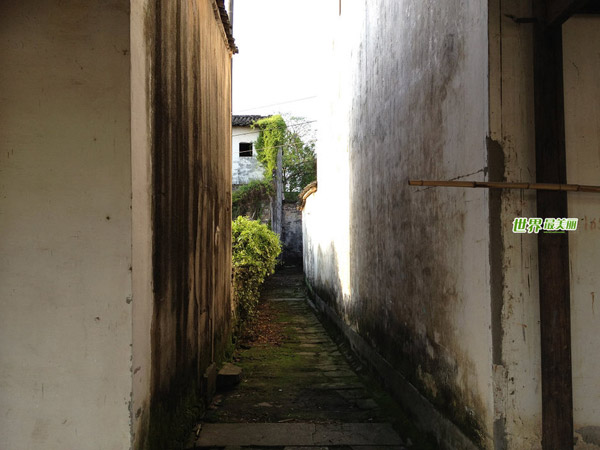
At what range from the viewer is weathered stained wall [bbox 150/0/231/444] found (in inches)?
137

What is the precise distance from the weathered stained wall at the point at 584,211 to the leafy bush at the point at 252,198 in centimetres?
2201

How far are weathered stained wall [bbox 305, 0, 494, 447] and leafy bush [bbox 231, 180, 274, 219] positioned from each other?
55.5 ft

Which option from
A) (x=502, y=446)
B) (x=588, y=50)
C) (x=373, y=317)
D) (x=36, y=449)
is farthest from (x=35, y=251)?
(x=373, y=317)

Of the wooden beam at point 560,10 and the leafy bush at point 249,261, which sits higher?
the wooden beam at point 560,10

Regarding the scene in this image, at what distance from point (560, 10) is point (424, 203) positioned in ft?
6.43

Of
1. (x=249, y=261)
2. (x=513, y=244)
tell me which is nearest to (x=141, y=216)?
(x=513, y=244)

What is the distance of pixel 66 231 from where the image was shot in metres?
2.78

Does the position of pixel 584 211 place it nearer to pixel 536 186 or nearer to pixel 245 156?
pixel 536 186

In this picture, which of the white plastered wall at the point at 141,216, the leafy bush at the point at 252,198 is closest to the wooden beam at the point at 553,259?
the white plastered wall at the point at 141,216

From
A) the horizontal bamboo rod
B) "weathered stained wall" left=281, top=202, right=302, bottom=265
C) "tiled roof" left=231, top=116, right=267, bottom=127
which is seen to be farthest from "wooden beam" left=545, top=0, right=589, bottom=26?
"weathered stained wall" left=281, top=202, right=302, bottom=265

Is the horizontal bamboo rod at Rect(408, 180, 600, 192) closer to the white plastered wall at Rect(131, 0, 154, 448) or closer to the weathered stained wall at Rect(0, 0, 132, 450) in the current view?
the white plastered wall at Rect(131, 0, 154, 448)

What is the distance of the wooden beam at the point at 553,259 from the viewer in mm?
2770

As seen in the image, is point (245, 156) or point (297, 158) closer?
point (245, 156)

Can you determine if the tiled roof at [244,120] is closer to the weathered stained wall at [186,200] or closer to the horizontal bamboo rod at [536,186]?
the weathered stained wall at [186,200]
